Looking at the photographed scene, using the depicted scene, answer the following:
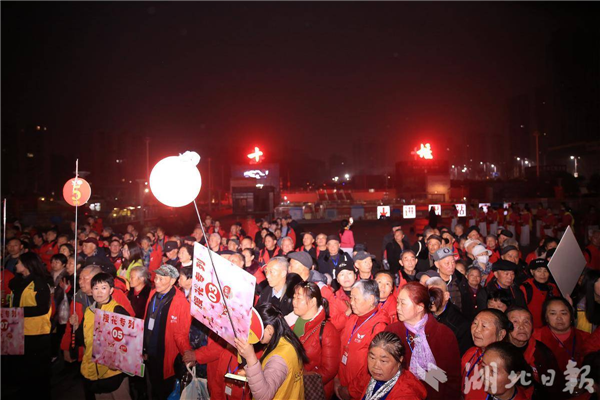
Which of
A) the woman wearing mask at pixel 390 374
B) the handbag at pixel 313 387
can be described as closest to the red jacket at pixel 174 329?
the handbag at pixel 313 387

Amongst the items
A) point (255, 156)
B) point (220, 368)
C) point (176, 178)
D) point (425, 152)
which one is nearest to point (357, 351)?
point (220, 368)

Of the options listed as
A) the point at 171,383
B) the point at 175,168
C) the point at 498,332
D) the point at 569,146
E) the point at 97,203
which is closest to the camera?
the point at 498,332

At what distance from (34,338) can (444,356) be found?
16.4 ft

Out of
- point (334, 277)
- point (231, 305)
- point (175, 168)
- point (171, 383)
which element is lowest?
point (171, 383)

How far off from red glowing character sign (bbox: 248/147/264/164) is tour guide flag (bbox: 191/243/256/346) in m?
51.4

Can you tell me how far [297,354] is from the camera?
273 cm

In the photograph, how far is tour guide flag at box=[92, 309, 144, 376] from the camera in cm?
387

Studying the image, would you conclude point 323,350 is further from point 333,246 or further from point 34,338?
point 34,338

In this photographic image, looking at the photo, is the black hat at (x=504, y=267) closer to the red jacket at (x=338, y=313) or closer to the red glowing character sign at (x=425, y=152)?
the red jacket at (x=338, y=313)

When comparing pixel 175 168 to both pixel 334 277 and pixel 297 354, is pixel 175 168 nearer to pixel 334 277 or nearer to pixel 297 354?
pixel 297 354

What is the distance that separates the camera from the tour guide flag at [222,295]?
2607mm

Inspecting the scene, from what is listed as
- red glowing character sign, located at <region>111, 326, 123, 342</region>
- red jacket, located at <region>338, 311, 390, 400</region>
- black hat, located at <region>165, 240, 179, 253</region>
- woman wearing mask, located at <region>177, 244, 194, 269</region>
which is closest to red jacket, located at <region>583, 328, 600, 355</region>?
red jacket, located at <region>338, 311, 390, 400</region>

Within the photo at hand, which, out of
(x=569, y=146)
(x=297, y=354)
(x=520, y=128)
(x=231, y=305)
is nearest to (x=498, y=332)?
(x=297, y=354)

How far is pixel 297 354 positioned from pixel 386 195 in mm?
48107
